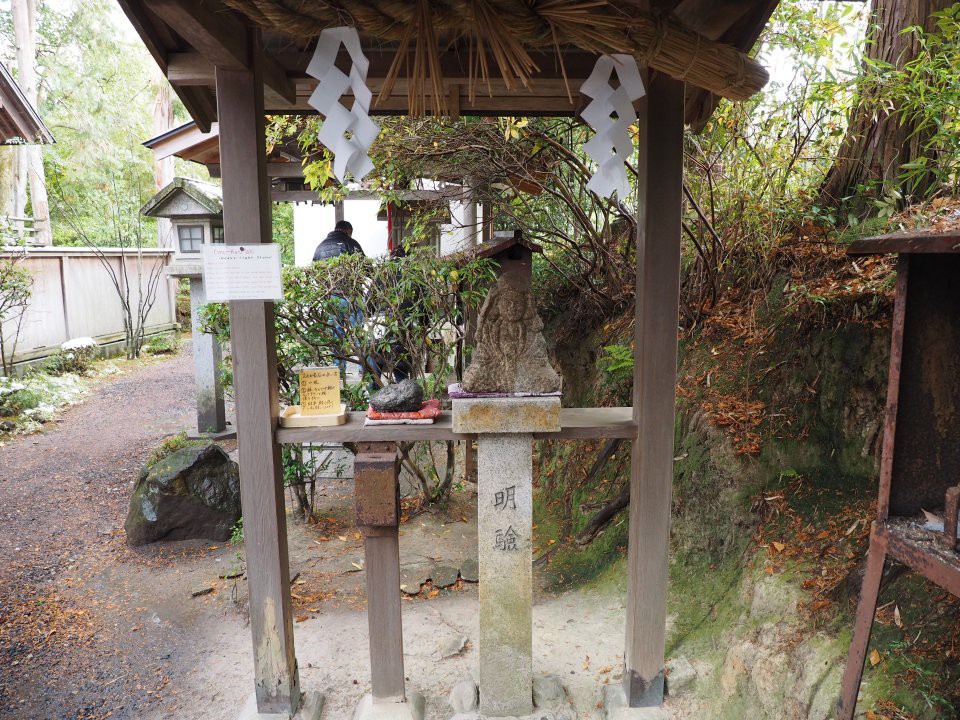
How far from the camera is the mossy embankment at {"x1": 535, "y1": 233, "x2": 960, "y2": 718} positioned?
287 cm

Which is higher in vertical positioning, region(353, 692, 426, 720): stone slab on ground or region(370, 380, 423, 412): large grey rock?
region(370, 380, 423, 412): large grey rock

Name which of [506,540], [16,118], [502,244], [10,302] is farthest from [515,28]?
[10,302]

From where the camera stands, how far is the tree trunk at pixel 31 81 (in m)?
15.2

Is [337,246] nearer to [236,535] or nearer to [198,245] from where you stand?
[198,245]

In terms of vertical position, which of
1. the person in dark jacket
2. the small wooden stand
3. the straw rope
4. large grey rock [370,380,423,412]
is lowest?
the small wooden stand

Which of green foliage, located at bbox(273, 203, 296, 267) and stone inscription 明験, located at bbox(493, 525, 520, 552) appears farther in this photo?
green foliage, located at bbox(273, 203, 296, 267)

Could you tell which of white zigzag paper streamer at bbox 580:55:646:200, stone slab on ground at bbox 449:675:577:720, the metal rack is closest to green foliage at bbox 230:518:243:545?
stone slab on ground at bbox 449:675:577:720

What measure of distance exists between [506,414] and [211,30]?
212 cm

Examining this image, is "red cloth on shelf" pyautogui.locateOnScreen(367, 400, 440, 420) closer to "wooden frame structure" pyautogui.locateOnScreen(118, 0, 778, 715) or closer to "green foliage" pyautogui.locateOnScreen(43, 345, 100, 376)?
"wooden frame structure" pyautogui.locateOnScreen(118, 0, 778, 715)

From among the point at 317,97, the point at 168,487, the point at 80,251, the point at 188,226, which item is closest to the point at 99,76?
the point at 80,251

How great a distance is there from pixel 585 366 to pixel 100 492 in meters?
5.83

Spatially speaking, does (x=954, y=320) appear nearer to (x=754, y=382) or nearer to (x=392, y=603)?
(x=754, y=382)

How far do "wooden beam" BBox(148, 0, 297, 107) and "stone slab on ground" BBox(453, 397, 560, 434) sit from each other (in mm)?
1874

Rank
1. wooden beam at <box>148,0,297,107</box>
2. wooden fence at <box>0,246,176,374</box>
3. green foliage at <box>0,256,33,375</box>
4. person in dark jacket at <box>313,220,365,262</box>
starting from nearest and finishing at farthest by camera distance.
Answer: wooden beam at <box>148,0,297,107</box>
person in dark jacket at <box>313,220,365,262</box>
green foliage at <box>0,256,33,375</box>
wooden fence at <box>0,246,176,374</box>
